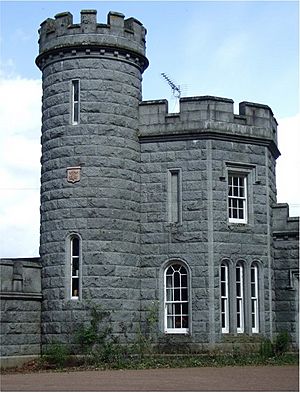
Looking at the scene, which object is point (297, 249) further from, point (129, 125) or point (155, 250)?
point (129, 125)

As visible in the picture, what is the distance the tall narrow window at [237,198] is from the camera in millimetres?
22516

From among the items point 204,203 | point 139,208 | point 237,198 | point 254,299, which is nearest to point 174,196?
point 204,203

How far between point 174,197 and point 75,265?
360cm

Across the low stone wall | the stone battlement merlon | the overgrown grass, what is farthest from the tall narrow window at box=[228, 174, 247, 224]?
the low stone wall

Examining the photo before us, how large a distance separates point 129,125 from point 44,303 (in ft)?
19.3

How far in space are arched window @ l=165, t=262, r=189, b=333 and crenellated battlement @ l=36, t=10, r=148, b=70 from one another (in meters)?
6.58

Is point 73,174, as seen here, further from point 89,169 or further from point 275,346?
point 275,346

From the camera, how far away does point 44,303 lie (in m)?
21.7

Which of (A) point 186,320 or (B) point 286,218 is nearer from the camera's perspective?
(A) point 186,320

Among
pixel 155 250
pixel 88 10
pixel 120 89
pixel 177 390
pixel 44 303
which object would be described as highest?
pixel 88 10

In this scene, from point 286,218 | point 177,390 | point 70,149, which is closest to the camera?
point 177,390

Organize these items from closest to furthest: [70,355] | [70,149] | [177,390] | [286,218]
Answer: [177,390] < [70,355] < [70,149] < [286,218]

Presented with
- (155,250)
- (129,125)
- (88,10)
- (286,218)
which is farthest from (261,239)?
(88,10)

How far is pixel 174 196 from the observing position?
2241cm
